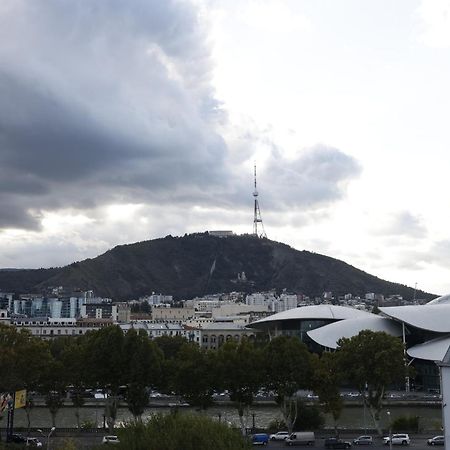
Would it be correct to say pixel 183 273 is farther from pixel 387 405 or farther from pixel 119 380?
pixel 119 380

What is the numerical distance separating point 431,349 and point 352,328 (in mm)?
7986

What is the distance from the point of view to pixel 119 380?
30.4m

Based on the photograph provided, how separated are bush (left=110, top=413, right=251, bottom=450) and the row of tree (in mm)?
13950

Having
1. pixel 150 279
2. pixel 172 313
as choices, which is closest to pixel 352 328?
pixel 172 313

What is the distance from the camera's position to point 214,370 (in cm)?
3069

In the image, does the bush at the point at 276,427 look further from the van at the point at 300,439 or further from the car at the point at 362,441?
the car at the point at 362,441

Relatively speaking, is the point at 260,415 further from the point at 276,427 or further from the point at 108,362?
the point at 108,362

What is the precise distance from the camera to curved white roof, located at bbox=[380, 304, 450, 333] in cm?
5394

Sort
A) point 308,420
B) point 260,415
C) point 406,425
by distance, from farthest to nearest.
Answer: point 260,415
point 308,420
point 406,425

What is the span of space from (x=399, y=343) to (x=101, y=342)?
13680 millimetres

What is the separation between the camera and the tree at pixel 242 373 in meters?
30.0

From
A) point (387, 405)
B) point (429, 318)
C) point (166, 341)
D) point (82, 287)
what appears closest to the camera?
point (387, 405)

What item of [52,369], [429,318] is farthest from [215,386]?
[429,318]

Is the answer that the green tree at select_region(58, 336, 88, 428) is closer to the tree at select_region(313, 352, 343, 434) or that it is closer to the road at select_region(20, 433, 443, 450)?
the road at select_region(20, 433, 443, 450)
